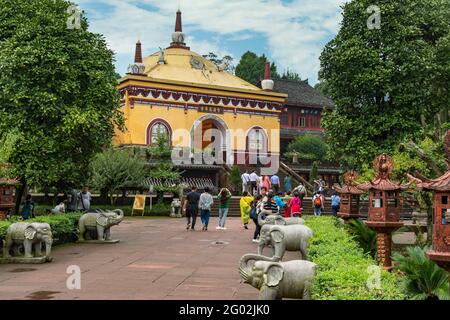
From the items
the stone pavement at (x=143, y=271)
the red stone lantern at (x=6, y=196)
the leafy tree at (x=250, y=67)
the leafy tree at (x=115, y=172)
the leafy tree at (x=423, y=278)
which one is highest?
the leafy tree at (x=250, y=67)

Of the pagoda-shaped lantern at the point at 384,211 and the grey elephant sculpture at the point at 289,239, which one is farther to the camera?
the pagoda-shaped lantern at the point at 384,211

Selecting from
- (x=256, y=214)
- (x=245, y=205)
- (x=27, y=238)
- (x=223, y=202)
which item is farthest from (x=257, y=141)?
(x=27, y=238)

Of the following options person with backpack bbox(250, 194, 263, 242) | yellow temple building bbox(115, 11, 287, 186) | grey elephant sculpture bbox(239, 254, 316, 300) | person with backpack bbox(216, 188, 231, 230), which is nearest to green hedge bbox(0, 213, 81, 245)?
person with backpack bbox(216, 188, 231, 230)

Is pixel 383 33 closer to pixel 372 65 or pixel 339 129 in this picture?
pixel 372 65

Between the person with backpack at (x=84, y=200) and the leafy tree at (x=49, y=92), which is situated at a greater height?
the leafy tree at (x=49, y=92)

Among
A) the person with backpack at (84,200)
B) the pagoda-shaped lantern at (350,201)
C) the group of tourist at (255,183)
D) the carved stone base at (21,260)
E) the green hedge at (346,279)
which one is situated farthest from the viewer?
the group of tourist at (255,183)

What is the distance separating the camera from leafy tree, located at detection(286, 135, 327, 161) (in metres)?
43.1

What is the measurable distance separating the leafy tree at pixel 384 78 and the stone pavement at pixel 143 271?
5.82 metres

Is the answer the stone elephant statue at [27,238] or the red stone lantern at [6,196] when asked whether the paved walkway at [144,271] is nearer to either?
the stone elephant statue at [27,238]

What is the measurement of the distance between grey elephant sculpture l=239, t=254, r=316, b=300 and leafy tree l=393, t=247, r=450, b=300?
170 centimetres

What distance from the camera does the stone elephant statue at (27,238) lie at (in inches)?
503

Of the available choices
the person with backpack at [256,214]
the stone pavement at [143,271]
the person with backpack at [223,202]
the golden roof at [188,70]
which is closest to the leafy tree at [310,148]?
the golden roof at [188,70]

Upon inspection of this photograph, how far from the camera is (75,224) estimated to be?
1702cm

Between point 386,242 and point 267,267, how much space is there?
17.4 feet
